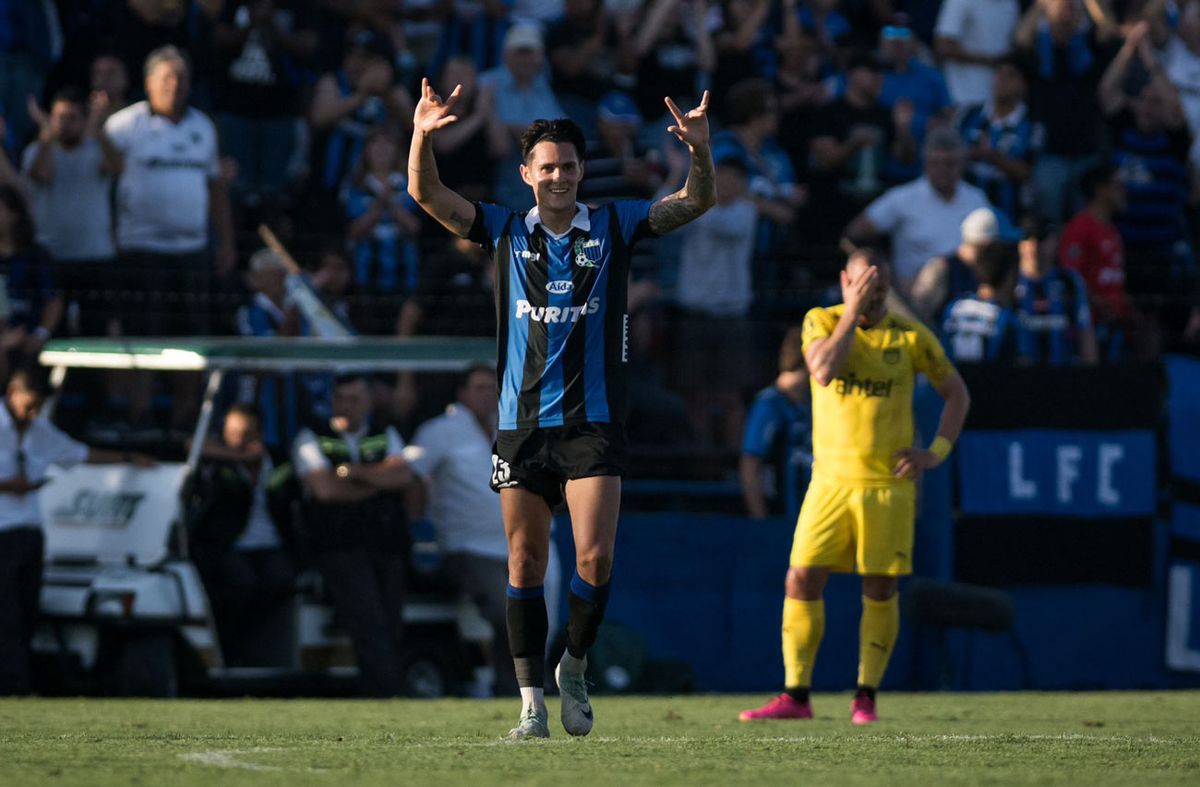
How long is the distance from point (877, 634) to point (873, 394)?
1.16 meters

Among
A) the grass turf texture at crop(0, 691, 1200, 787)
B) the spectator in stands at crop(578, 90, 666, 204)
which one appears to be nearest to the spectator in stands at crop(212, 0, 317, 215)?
the spectator in stands at crop(578, 90, 666, 204)

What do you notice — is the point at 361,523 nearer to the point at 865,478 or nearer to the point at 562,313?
the point at 865,478

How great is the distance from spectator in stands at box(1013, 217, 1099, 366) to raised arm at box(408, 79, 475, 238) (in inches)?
303

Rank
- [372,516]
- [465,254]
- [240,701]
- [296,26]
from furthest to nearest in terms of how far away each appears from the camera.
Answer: [296,26], [465,254], [372,516], [240,701]

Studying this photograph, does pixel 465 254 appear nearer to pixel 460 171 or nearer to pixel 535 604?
pixel 460 171

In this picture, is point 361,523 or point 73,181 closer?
point 361,523

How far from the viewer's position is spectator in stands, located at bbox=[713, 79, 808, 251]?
640 inches

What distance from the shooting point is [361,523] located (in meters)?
13.0

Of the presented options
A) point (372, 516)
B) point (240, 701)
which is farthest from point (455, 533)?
point (240, 701)

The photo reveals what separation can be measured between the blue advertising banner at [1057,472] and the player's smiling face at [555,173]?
707 cm

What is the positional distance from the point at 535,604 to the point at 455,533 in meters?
5.35

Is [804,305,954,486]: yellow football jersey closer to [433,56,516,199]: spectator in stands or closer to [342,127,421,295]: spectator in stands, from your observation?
[342,127,421,295]: spectator in stands

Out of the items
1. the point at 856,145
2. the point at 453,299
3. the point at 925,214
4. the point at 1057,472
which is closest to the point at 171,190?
the point at 453,299

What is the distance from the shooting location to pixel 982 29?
62.0 ft
